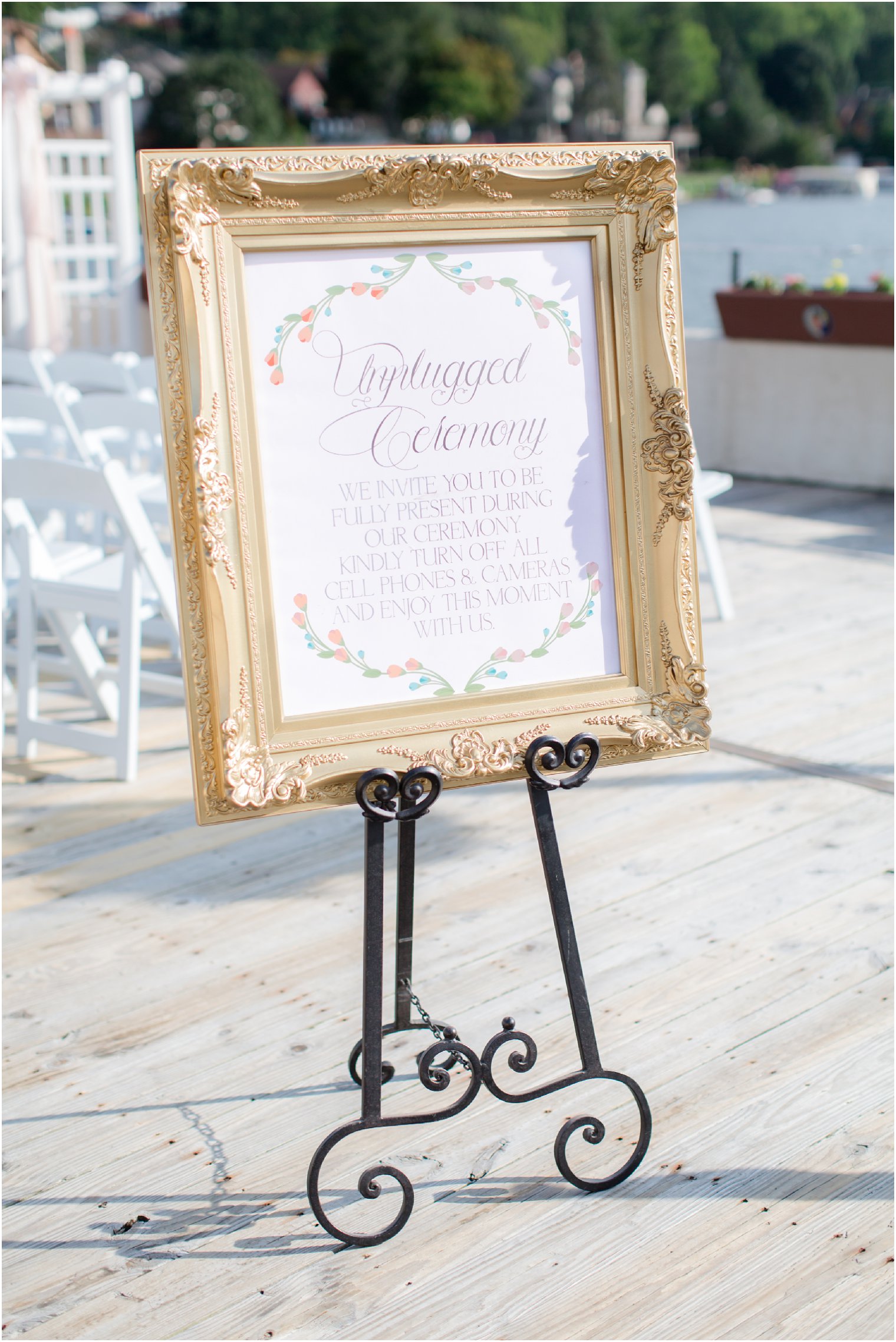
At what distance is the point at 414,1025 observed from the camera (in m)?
1.94

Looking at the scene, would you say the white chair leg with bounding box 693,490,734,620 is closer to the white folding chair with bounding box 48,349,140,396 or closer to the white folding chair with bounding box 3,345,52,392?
the white folding chair with bounding box 48,349,140,396

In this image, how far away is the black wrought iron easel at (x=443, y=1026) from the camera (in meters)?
1.59

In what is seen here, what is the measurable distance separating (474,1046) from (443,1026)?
339 mm

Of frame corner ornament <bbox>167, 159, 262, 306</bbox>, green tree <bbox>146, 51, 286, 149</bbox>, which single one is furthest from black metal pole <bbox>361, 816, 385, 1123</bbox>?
green tree <bbox>146, 51, 286, 149</bbox>

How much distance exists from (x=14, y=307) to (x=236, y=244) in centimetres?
819

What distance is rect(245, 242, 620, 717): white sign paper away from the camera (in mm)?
1538

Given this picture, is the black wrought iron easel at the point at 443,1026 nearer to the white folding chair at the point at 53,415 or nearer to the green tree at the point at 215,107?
the white folding chair at the point at 53,415

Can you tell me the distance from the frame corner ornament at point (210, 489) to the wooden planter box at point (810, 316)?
19.7 ft

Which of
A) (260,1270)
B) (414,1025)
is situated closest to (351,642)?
(414,1025)

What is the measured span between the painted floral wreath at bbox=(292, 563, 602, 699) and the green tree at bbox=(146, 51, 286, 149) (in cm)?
5013

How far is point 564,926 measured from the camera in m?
1.70

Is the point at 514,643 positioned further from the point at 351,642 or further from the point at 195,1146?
the point at 195,1146

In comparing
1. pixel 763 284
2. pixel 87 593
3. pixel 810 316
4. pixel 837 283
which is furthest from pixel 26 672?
pixel 763 284

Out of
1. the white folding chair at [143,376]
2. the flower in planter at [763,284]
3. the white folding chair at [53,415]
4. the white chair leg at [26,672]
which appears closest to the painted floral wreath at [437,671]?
the white chair leg at [26,672]
